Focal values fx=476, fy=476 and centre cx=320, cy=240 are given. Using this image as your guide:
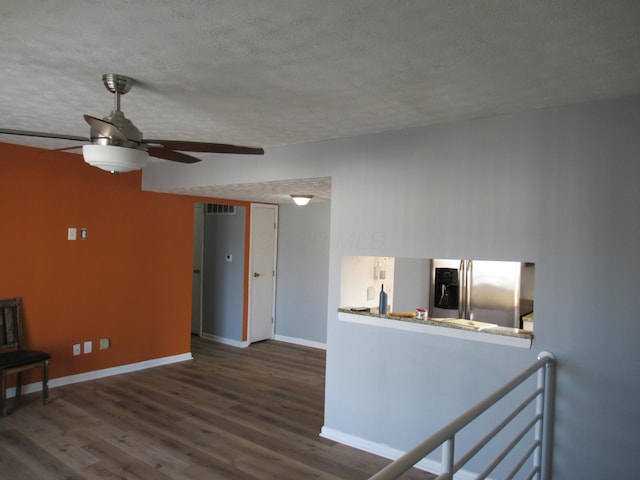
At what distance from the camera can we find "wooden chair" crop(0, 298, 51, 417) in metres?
3.94

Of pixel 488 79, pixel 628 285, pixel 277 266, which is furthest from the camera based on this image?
pixel 277 266

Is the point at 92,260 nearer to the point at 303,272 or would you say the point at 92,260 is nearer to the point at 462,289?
the point at 303,272

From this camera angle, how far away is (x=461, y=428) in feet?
5.11

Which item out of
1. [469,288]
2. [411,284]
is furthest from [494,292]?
[411,284]

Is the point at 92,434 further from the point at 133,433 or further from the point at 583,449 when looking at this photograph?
the point at 583,449

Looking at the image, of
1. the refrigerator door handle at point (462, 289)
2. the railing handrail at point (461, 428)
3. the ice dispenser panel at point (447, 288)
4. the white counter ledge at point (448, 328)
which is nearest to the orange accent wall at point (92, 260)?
the white counter ledge at point (448, 328)

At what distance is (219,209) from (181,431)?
3751 millimetres

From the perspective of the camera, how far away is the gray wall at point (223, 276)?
6633mm

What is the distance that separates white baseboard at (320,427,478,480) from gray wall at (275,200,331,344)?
9.00 ft

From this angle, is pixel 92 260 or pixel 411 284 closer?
pixel 411 284

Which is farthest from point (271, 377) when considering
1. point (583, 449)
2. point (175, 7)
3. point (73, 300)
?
point (175, 7)

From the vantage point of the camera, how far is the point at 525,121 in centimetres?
286

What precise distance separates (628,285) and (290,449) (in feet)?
8.02

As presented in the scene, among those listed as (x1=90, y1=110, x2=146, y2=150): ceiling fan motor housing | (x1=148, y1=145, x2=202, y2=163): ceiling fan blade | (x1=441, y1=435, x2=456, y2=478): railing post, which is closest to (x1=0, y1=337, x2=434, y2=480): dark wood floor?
(x1=441, y1=435, x2=456, y2=478): railing post
